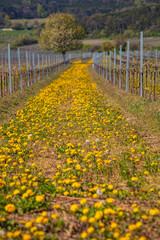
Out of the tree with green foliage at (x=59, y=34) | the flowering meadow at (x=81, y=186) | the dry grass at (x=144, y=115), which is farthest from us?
the tree with green foliage at (x=59, y=34)

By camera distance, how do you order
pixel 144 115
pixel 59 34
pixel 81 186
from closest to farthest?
pixel 81 186 → pixel 144 115 → pixel 59 34

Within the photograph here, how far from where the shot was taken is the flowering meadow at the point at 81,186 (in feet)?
11.7

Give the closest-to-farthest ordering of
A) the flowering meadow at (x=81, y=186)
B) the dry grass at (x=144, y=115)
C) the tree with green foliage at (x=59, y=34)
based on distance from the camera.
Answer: the flowering meadow at (x=81, y=186)
the dry grass at (x=144, y=115)
the tree with green foliage at (x=59, y=34)

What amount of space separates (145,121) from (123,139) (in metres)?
2.29

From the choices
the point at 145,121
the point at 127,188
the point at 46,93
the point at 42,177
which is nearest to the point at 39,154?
the point at 42,177

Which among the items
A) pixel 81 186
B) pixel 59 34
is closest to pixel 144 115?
pixel 81 186

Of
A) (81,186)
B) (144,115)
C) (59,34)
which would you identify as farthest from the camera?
(59,34)

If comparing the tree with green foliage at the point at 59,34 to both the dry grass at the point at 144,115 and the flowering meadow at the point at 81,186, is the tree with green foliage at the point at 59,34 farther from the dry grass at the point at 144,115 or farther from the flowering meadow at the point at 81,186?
the flowering meadow at the point at 81,186

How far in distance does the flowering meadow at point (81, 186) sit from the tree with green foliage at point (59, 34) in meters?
54.0

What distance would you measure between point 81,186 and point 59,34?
60090 millimetres

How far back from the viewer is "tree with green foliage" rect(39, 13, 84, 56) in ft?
202

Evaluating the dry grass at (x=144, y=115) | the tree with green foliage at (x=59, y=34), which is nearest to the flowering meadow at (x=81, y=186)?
the dry grass at (x=144, y=115)

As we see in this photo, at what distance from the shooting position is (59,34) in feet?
203

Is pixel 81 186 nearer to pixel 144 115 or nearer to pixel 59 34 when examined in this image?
pixel 144 115
